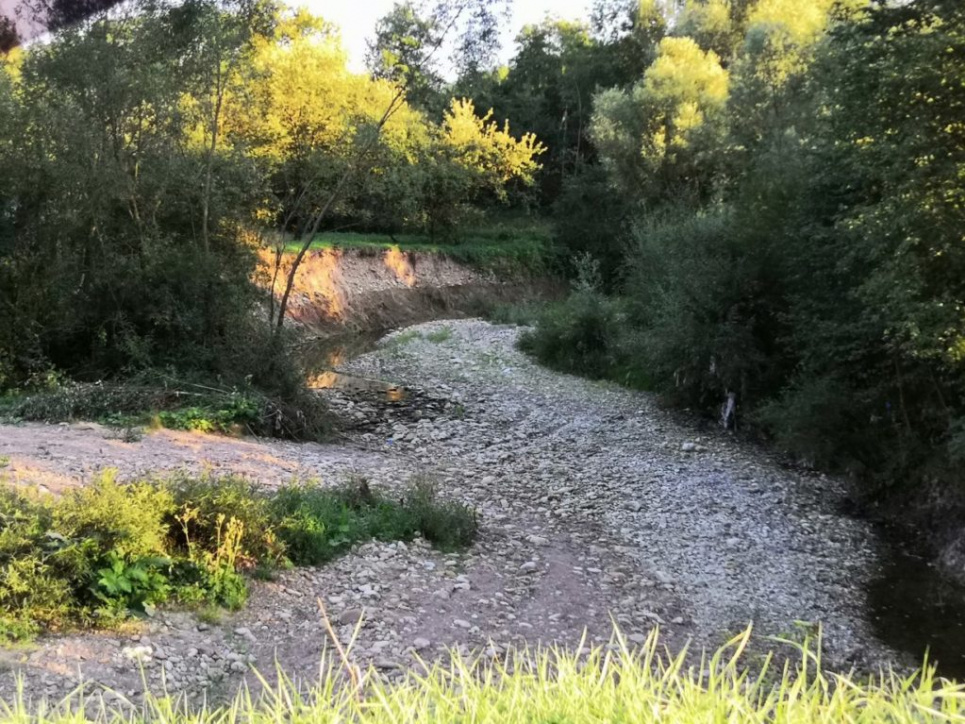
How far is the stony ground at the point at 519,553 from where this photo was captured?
229 inches

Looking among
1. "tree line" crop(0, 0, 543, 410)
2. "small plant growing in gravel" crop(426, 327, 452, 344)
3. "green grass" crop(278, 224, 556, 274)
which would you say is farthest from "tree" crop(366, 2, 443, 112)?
"green grass" crop(278, 224, 556, 274)

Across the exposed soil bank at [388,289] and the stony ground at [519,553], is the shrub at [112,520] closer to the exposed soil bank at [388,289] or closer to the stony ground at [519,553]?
the stony ground at [519,553]

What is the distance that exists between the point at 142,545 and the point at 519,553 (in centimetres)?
424

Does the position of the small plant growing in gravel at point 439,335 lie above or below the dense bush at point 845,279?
below

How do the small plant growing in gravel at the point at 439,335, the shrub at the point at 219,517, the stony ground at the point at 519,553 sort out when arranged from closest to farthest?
the stony ground at the point at 519,553 → the shrub at the point at 219,517 → the small plant growing in gravel at the point at 439,335

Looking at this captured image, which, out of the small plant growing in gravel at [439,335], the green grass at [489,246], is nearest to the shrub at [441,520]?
the small plant growing in gravel at [439,335]

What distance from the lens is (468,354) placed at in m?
22.1

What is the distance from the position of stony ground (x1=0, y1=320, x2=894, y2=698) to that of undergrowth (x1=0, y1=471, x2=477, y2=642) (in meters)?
0.24

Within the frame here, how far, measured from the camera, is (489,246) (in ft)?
120

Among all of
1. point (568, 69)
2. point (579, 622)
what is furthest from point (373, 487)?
point (568, 69)

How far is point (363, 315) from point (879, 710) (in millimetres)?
27473

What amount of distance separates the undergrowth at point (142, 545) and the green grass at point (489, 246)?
24.0m

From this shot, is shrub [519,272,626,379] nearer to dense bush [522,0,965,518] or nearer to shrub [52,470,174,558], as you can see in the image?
dense bush [522,0,965,518]

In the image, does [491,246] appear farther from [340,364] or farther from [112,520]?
[112,520]
